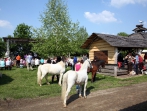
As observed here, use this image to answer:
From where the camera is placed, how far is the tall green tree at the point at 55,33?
1561 centimetres

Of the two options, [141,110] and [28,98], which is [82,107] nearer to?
[141,110]

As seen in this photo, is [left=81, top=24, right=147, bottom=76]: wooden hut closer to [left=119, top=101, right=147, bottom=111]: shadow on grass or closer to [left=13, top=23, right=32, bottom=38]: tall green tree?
[left=119, top=101, right=147, bottom=111]: shadow on grass

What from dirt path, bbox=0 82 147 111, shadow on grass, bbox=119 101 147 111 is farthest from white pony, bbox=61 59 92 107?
shadow on grass, bbox=119 101 147 111

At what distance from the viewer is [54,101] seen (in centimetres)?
729

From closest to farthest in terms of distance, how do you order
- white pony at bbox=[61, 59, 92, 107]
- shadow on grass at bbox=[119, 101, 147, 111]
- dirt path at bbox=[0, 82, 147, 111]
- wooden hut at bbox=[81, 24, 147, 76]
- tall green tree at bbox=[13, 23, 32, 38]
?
shadow on grass at bbox=[119, 101, 147, 111] → dirt path at bbox=[0, 82, 147, 111] → white pony at bbox=[61, 59, 92, 107] → wooden hut at bbox=[81, 24, 147, 76] → tall green tree at bbox=[13, 23, 32, 38]

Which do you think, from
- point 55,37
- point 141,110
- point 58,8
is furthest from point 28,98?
point 58,8

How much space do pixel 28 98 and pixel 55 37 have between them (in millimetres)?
8970

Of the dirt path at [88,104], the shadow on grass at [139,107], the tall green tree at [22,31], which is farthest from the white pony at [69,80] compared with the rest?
the tall green tree at [22,31]

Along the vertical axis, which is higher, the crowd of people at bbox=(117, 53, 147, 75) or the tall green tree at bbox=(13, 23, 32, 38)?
the tall green tree at bbox=(13, 23, 32, 38)

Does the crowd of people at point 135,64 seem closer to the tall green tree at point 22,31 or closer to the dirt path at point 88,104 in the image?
the dirt path at point 88,104

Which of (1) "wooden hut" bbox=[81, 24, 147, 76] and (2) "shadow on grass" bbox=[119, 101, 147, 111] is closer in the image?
(2) "shadow on grass" bbox=[119, 101, 147, 111]

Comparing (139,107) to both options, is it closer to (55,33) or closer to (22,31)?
(55,33)

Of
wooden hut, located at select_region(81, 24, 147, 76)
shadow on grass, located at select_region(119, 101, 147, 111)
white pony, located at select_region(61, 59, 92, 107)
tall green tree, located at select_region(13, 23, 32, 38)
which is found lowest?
shadow on grass, located at select_region(119, 101, 147, 111)

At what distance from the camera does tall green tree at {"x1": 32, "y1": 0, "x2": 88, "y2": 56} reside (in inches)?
615
